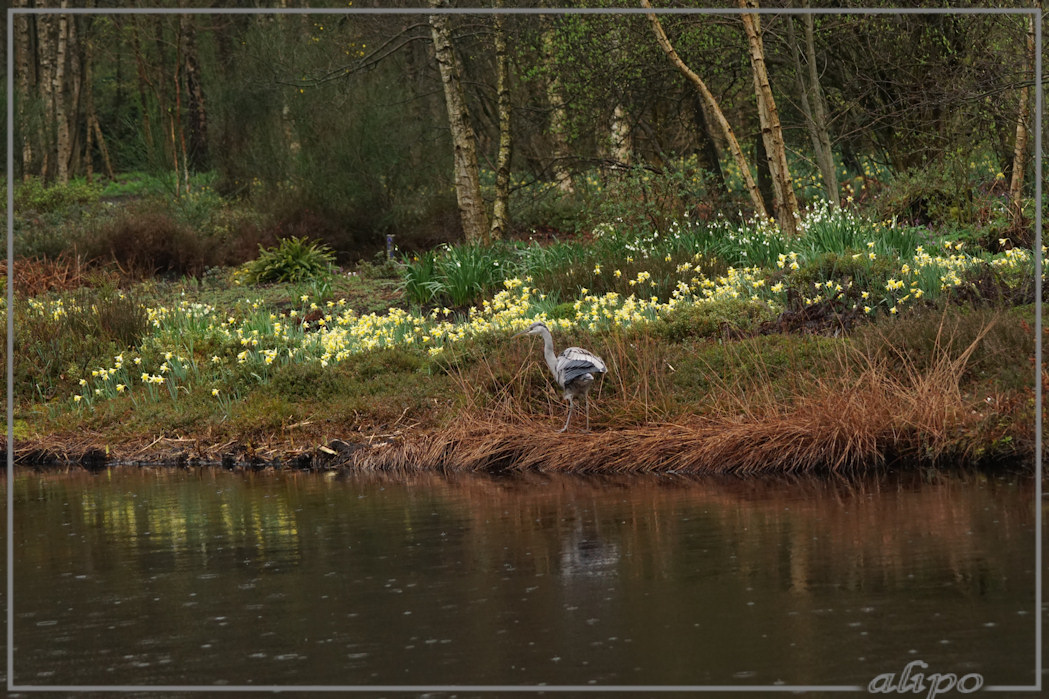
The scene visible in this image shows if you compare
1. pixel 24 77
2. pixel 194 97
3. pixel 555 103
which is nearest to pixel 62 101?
pixel 194 97

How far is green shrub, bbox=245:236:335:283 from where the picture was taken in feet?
61.9

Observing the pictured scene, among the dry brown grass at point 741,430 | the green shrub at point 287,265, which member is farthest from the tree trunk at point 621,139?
the dry brown grass at point 741,430

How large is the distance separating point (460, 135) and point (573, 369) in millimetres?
8394

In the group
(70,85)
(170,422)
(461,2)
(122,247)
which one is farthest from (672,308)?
(70,85)

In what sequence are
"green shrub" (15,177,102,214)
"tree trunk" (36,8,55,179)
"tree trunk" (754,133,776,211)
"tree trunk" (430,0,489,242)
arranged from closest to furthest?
"tree trunk" (430,0,489,242) < "tree trunk" (754,133,776,211) < "green shrub" (15,177,102,214) < "tree trunk" (36,8,55,179)

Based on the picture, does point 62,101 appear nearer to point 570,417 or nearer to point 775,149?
point 775,149

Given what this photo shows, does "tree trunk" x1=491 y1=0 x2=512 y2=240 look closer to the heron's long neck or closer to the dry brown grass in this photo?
the dry brown grass

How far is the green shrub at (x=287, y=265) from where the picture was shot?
61.9ft

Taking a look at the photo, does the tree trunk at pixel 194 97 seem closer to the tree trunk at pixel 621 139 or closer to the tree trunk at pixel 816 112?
the tree trunk at pixel 621 139

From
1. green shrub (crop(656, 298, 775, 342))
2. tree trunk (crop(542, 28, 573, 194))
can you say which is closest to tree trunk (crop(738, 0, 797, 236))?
green shrub (crop(656, 298, 775, 342))

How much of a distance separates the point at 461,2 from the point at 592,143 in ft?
11.6

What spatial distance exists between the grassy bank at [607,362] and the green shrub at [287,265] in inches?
73.9

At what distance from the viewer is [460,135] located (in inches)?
722

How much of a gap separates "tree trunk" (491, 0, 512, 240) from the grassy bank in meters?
3.26
